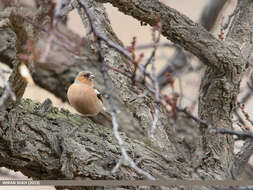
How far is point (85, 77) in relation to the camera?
5.51m

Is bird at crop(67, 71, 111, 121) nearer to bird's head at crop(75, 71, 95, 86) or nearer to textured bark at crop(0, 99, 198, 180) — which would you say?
bird's head at crop(75, 71, 95, 86)

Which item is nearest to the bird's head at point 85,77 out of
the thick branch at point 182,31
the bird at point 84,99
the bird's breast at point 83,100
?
the bird at point 84,99

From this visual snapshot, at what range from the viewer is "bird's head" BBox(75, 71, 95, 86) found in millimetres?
5473

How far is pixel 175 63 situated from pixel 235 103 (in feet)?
9.66

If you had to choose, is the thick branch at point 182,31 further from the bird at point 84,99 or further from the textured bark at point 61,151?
the bird at point 84,99

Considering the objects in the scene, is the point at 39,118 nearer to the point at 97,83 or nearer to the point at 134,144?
the point at 134,144

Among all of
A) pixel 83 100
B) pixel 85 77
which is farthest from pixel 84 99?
pixel 85 77

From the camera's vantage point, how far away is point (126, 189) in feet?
11.3

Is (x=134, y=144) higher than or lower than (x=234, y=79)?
lower

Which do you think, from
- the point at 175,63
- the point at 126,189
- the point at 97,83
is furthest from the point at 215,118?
the point at 175,63

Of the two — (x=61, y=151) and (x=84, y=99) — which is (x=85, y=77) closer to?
(x=84, y=99)

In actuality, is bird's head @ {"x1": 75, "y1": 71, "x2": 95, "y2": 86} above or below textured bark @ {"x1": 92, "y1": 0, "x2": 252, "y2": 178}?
below

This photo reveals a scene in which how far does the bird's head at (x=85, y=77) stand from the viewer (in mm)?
5473

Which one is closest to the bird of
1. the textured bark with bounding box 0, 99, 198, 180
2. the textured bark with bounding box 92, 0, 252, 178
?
the textured bark with bounding box 0, 99, 198, 180
